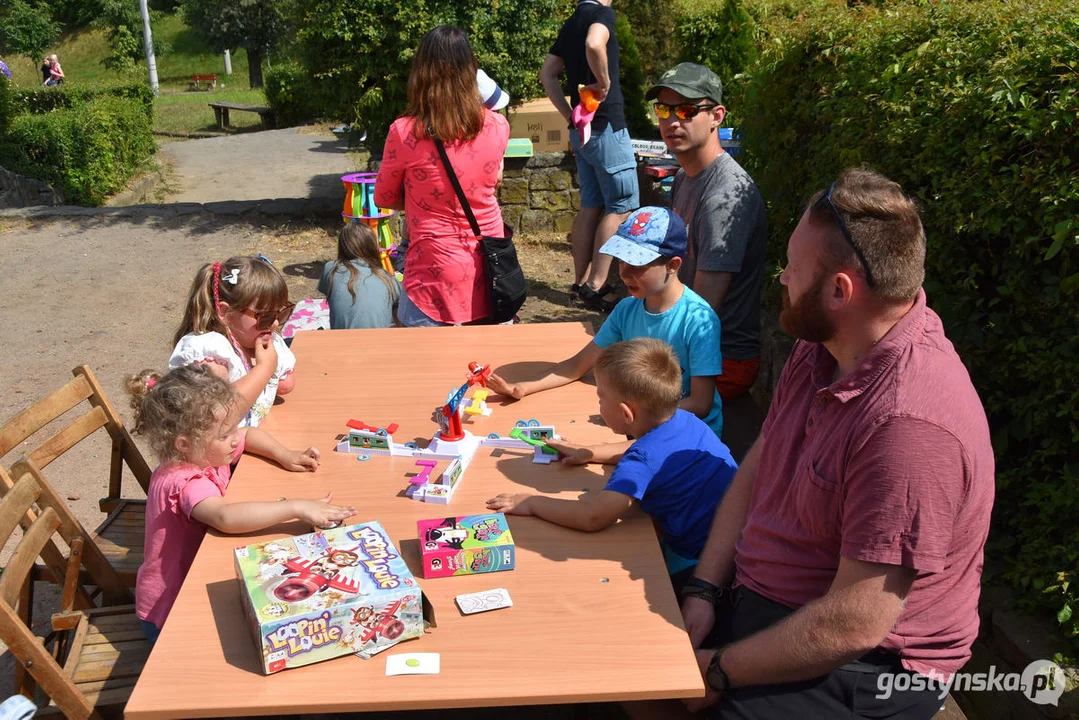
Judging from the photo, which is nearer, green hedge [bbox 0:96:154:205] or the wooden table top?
the wooden table top

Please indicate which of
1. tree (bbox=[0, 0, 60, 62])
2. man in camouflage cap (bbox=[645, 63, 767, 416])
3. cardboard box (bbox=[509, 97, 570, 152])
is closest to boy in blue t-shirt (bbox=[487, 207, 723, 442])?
man in camouflage cap (bbox=[645, 63, 767, 416])

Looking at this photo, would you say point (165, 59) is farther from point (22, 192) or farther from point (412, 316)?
point (412, 316)

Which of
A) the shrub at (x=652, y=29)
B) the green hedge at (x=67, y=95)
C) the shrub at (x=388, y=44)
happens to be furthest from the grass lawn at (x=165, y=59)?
the shrub at (x=388, y=44)

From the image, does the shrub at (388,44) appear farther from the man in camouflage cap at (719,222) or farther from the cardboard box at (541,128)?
the man in camouflage cap at (719,222)

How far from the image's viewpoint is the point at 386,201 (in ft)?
13.9

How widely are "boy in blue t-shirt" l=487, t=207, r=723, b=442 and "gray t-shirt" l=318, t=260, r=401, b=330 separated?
58.3 inches

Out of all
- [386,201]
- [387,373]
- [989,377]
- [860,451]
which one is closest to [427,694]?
[860,451]

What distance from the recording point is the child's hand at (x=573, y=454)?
2646 millimetres

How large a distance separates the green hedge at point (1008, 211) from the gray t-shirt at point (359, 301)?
230 cm

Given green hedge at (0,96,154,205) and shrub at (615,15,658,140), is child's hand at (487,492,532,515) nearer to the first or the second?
shrub at (615,15,658,140)

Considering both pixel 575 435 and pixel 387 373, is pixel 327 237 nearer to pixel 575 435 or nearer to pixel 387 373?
pixel 387 373

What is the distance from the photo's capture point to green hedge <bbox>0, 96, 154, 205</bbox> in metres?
13.3

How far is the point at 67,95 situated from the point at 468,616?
20451mm

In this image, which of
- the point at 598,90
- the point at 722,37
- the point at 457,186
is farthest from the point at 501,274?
the point at 722,37
